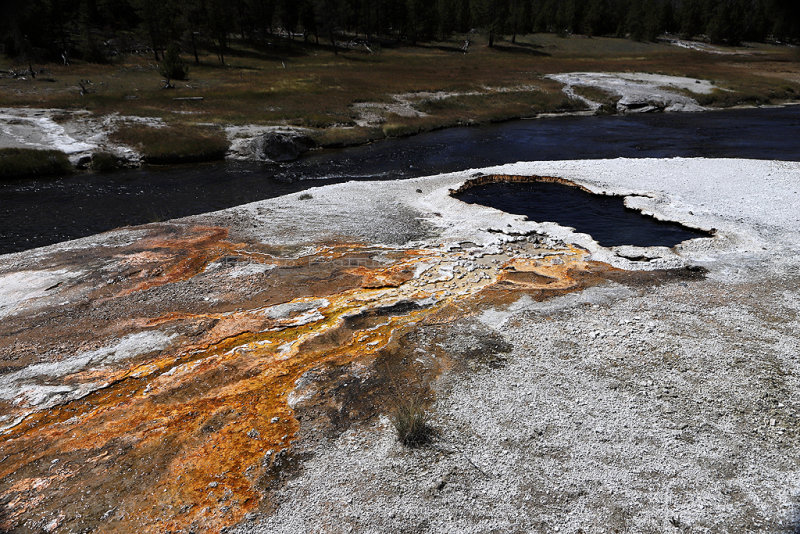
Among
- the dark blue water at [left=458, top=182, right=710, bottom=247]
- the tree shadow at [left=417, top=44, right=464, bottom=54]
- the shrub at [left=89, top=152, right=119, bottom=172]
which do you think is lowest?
the dark blue water at [left=458, top=182, right=710, bottom=247]

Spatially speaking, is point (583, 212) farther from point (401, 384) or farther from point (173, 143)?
point (173, 143)

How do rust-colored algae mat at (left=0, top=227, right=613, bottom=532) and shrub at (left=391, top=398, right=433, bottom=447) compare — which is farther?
shrub at (left=391, top=398, right=433, bottom=447)

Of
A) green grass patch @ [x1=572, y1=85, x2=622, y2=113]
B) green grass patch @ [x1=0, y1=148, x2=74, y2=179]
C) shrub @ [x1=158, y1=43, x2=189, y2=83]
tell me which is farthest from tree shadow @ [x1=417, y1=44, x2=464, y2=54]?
green grass patch @ [x1=0, y1=148, x2=74, y2=179]

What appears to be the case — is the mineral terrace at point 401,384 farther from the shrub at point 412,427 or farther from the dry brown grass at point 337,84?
the dry brown grass at point 337,84

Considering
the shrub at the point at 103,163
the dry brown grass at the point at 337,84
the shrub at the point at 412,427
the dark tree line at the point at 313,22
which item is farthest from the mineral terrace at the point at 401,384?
the dark tree line at the point at 313,22

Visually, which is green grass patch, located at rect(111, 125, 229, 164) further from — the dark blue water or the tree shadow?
the tree shadow

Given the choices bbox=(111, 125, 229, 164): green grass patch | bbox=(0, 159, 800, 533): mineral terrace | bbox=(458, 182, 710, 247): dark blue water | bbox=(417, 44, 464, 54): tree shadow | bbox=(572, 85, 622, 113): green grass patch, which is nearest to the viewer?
bbox=(0, 159, 800, 533): mineral terrace
